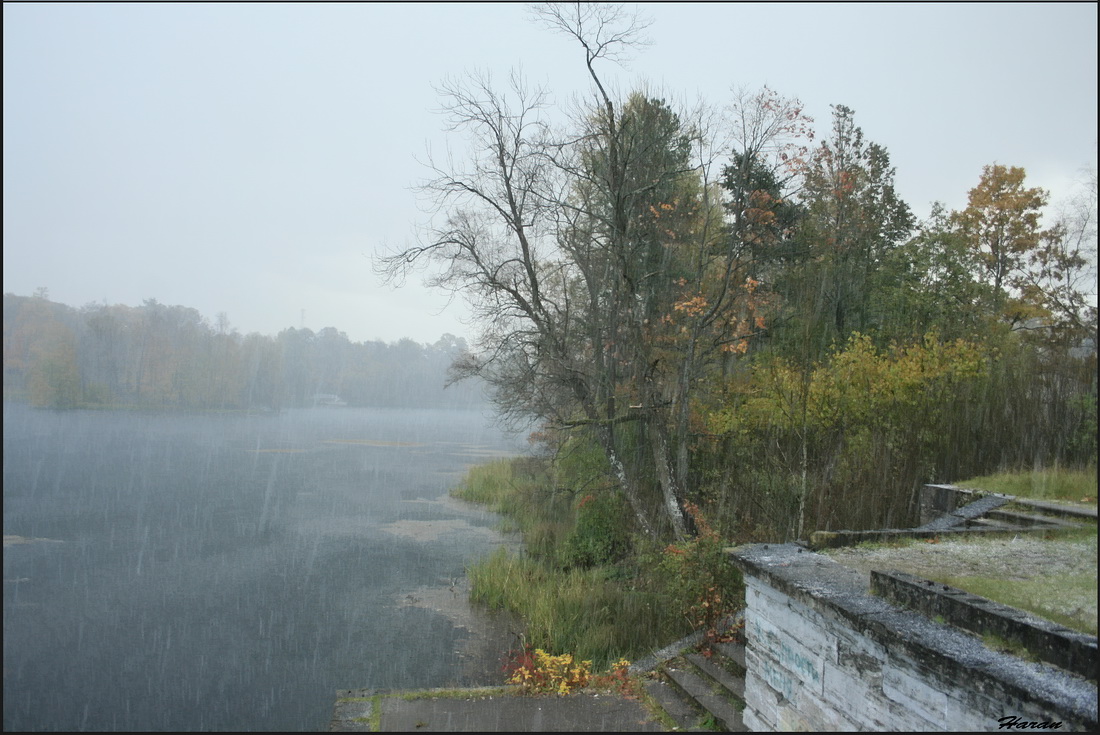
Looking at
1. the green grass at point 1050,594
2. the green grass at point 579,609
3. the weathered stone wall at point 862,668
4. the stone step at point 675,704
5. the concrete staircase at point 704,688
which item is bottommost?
the green grass at point 579,609

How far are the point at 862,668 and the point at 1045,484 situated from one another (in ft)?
6.89

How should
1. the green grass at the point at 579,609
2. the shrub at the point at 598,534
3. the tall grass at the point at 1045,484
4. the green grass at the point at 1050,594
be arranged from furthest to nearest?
the shrub at the point at 598,534 < the green grass at the point at 579,609 < the tall grass at the point at 1045,484 < the green grass at the point at 1050,594

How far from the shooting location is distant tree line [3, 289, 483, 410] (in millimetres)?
26391

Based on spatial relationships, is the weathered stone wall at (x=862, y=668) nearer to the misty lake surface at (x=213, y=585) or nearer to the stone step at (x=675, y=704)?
the stone step at (x=675, y=704)

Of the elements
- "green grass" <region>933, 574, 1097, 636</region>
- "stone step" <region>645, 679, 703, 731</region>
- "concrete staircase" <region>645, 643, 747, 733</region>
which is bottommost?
"stone step" <region>645, 679, 703, 731</region>

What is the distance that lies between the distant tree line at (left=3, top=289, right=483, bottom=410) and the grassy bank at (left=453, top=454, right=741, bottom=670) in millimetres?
5049

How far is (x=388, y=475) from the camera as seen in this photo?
3092 centimetres

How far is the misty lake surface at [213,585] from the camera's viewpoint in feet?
31.7

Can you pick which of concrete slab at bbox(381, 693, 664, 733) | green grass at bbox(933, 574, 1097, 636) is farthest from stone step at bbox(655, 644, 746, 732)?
green grass at bbox(933, 574, 1097, 636)

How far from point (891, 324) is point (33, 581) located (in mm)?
18506

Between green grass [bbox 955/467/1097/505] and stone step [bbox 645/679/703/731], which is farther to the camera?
stone step [bbox 645/679/703/731]

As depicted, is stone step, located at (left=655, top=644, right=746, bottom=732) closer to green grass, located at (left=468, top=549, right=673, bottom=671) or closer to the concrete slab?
the concrete slab

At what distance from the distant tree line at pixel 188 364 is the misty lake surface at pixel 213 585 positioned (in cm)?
407

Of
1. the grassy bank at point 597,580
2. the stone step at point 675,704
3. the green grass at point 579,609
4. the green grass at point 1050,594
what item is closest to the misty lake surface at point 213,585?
the green grass at point 579,609
